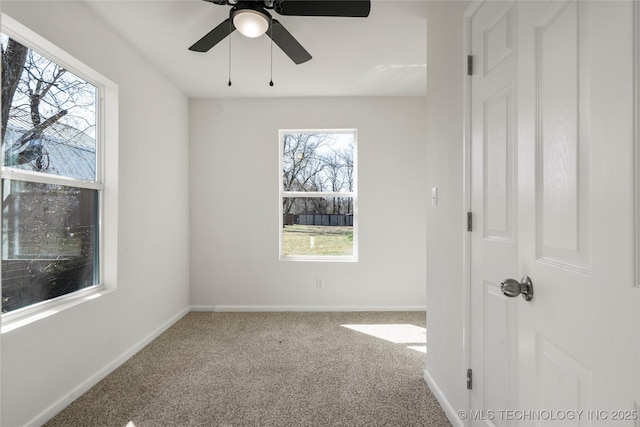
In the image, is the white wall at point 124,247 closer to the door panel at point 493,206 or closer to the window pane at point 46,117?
the window pane at point 46,117

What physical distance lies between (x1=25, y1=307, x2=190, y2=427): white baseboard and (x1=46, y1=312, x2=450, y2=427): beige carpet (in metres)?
0.04

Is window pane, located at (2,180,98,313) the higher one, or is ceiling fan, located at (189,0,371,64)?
ceiling fan, located at (189,0,371,64)

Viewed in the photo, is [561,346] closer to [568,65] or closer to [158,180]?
[568,65]

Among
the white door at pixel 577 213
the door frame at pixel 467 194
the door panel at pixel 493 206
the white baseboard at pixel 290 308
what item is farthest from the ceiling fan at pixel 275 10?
the white baseboard at pixel 290 308

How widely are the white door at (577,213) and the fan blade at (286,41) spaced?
1.26 meters

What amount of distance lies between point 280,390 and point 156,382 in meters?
0.87

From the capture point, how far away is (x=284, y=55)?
2.79 metres

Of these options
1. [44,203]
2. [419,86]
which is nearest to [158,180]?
[44,203]

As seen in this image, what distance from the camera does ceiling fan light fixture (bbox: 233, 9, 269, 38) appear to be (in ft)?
5.79

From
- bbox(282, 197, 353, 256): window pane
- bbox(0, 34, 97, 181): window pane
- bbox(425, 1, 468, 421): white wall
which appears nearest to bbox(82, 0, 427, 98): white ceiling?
bbox(425, 1, 468, 421): white wall

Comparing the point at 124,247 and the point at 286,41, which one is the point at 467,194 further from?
the point at 124,247

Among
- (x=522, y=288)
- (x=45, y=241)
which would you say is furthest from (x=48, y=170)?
(x=522, y=288)

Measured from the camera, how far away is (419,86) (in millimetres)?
3510

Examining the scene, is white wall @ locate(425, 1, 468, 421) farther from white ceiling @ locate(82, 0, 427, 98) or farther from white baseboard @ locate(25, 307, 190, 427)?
white baseboard @ locate(25, 307, 190, 427)
